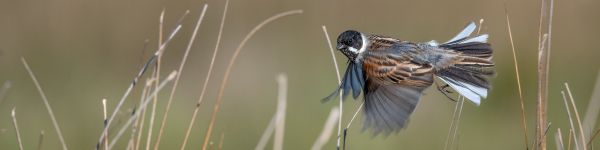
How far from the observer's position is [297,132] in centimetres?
725

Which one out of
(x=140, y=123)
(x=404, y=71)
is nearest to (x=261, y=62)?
(x=404, y=71)

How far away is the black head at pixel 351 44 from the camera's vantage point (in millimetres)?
4242

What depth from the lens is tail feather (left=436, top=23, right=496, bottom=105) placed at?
3.96 meters

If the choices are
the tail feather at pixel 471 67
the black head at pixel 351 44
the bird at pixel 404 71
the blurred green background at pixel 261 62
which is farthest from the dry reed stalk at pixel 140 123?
the blurred green background at pixel 261 62

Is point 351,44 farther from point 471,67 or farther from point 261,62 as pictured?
point 261,62

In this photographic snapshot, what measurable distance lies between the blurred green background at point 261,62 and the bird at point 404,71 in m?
2.81

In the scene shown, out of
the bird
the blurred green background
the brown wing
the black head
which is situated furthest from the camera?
the blurred green background

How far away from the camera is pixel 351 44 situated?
167 inches

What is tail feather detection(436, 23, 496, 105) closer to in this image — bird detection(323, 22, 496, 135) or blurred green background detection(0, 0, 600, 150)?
bird detection(323, 22, 496, 135)

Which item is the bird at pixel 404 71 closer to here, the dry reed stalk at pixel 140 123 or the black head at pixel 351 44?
the black head at pixel 351 44

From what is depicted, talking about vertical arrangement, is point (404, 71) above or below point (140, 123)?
below

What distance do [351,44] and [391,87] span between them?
285 millimetres

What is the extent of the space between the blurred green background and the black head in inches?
110

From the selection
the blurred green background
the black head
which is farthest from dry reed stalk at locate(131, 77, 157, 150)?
the blurred green background
